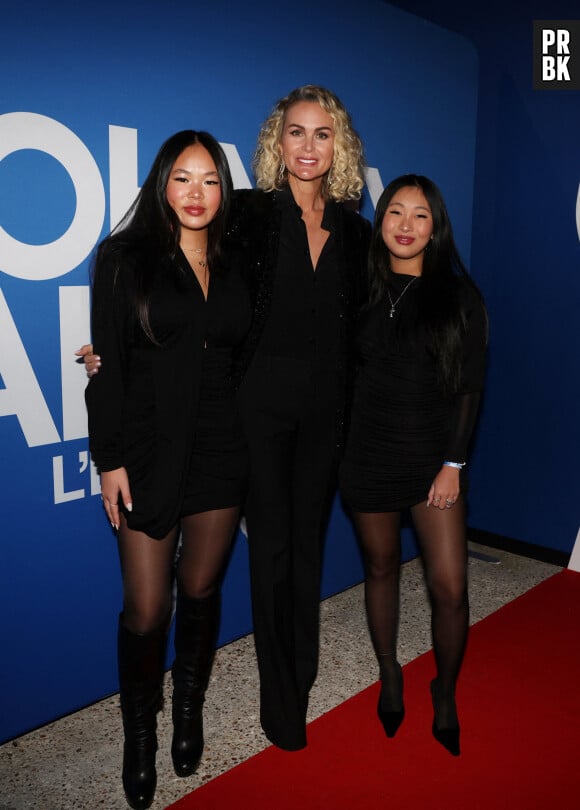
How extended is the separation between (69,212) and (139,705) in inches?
55.9

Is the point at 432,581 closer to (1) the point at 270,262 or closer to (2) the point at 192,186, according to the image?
(1) the point at 270,262

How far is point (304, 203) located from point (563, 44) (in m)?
2.16

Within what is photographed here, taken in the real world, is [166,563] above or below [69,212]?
below

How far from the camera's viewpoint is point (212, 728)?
2461 mm

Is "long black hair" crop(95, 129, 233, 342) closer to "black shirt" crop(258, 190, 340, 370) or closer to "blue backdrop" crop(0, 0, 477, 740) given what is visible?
"black shirt" crop(258, 190, 340, 370)

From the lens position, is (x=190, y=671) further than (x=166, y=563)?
Yes

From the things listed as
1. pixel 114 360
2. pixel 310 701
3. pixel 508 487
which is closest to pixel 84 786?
pixel 310 701

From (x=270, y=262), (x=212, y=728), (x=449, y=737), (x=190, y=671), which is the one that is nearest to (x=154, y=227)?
(x=270, y=262)

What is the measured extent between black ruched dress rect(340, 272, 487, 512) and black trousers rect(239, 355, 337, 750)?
0.13 metres

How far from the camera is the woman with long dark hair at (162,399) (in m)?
1.88

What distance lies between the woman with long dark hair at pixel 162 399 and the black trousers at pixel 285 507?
0.39ft

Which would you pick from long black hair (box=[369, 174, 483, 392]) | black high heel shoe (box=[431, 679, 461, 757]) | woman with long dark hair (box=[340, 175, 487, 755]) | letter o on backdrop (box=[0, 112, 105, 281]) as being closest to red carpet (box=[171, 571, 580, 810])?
black high heel shoe (box=[431, 679, 461, 757])

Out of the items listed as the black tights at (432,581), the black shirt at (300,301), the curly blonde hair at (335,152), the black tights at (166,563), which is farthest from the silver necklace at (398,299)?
the black tights at (166,563)

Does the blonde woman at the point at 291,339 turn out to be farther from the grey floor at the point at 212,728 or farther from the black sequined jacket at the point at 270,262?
the grey floor at the point at 212,728
